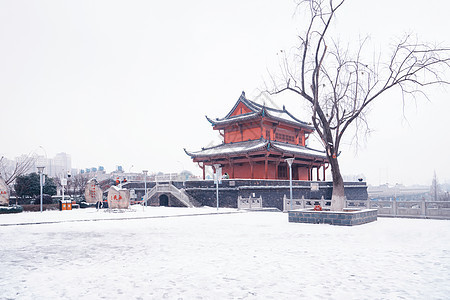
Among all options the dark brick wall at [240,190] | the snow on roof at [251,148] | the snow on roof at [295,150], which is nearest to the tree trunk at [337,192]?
the dark brick wall at [240,190]

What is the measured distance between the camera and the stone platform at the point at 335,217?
15.2 meters

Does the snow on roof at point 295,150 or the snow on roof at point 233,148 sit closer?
the snow on roof at point 233,148

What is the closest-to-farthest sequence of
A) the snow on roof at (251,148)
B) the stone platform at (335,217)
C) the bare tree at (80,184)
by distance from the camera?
1. the stone platform at (335,217)
2. the snow on roof at (251,148)
3. the bare tree at (80,184)

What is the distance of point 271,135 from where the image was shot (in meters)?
41.1

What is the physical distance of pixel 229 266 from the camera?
298 inches

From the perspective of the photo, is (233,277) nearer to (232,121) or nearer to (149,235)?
(149,235)

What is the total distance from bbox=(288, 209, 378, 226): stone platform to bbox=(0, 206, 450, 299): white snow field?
248cm

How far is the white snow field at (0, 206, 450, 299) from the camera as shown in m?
5.73

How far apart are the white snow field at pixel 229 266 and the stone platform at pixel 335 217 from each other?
248 cm

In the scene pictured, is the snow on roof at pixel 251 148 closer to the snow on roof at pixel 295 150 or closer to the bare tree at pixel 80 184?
the snow on roof at pixel 295 150

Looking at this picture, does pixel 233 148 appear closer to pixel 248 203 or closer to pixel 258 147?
pixel 258 147

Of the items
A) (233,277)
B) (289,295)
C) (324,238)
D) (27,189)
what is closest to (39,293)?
(233,277)

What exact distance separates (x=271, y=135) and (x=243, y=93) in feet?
19.6

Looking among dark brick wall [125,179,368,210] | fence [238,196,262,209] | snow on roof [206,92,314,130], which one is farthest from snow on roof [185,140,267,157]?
fence [238,196,262,209]
